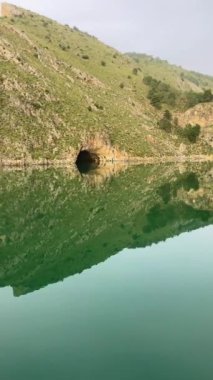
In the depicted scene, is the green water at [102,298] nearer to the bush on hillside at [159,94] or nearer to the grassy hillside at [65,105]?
the grassy hillside at [65,105]

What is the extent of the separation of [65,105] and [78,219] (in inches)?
2933

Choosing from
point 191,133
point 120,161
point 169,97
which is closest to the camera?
point 120,161

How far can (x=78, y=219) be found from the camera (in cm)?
4447

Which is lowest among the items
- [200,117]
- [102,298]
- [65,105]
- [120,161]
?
[102,298]

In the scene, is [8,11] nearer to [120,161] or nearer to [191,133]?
[191,133]

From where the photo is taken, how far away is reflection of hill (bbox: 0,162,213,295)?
29.9 metres

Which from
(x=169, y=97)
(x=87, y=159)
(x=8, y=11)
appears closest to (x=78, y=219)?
(x=87, y=159)

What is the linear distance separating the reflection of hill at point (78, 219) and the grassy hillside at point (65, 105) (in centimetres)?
2941

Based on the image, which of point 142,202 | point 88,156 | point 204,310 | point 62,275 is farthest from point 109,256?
point 88,156

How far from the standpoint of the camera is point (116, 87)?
487ft

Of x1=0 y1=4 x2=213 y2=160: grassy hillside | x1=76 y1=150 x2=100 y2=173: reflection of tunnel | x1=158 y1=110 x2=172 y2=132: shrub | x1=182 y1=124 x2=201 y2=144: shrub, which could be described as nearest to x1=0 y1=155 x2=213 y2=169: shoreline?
x1=0 y1=4 x2=213 y2=160: grassy hillside

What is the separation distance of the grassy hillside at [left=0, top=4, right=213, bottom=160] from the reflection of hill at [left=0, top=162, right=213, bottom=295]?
29408 mm

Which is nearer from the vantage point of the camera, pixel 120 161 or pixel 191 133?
pixel 120 161

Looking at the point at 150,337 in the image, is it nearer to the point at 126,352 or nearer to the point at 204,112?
the point at 126,352
